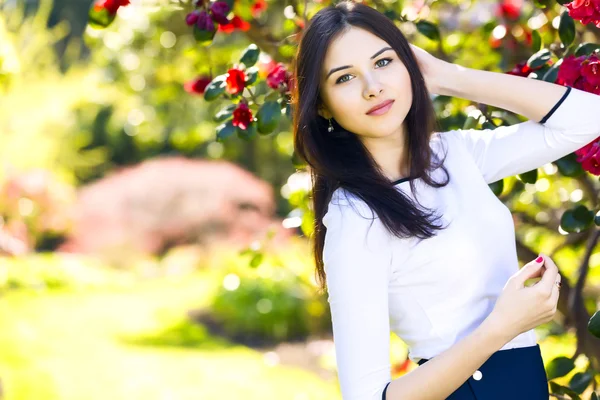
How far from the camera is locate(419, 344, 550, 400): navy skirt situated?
131 centimetres

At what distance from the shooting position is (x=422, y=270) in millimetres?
1290

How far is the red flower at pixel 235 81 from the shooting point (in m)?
1.73

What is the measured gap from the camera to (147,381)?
4.90 m

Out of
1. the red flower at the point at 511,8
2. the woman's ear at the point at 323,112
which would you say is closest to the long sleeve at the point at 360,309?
the woman's ear at the point at 323,112

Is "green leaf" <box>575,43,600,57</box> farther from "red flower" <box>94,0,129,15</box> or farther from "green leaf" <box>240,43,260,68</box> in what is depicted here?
"red flower" <box>94,0,129,15</box>

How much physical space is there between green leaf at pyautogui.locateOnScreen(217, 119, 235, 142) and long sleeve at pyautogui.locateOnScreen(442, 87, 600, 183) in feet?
1.69

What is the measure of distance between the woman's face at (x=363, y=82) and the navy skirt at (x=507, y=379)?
1.37 feet

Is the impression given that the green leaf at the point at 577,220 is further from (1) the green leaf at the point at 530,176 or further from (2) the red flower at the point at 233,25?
(2) the red flower at the point at 233,25

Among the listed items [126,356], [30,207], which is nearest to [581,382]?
[126,356]

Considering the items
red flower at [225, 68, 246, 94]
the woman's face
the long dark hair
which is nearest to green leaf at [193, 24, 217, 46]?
red flower at [225, 68, 246, 94]

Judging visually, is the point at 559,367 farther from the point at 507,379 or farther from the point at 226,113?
the point at 226,113

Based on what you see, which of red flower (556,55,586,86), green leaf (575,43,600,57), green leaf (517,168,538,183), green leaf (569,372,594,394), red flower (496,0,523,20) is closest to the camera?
red flower (556,55,586,86)

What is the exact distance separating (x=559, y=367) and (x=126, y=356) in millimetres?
4083

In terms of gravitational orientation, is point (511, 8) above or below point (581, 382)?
above
